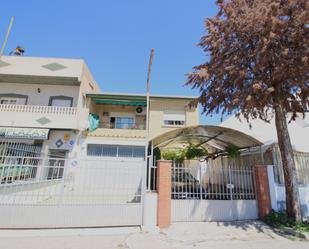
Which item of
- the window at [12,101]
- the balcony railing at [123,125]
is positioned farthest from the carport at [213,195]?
the window at [12,101]

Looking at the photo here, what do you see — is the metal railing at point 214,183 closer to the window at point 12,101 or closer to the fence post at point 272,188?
the fence post at point 272,188

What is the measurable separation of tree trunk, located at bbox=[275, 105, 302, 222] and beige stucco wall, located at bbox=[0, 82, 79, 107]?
1521 centimetres

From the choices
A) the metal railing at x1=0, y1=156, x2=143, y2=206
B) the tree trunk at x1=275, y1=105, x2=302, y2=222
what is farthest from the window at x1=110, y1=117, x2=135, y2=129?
the tree trunk at x1=275, y1=105, x2=302, y2=222

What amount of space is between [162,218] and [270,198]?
16.2ft

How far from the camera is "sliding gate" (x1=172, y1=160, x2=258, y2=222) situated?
745cm

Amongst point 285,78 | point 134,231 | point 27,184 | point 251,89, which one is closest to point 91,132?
point 27,184

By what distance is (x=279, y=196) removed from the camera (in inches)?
318

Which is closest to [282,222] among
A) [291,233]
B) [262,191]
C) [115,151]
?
[291,233]

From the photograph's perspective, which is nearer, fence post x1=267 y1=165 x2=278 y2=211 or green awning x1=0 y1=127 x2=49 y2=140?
fence post x1=267 y1=165 x2=278 y2=211

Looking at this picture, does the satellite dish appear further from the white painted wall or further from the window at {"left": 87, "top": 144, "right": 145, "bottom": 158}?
the white painted wall

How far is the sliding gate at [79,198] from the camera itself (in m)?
6.23

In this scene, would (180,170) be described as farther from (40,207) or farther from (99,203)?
(40,207)

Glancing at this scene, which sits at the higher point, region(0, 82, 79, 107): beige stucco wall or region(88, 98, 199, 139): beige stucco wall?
region(0, 82, 79, 107): beige stucco wall

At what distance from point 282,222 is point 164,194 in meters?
4.66
